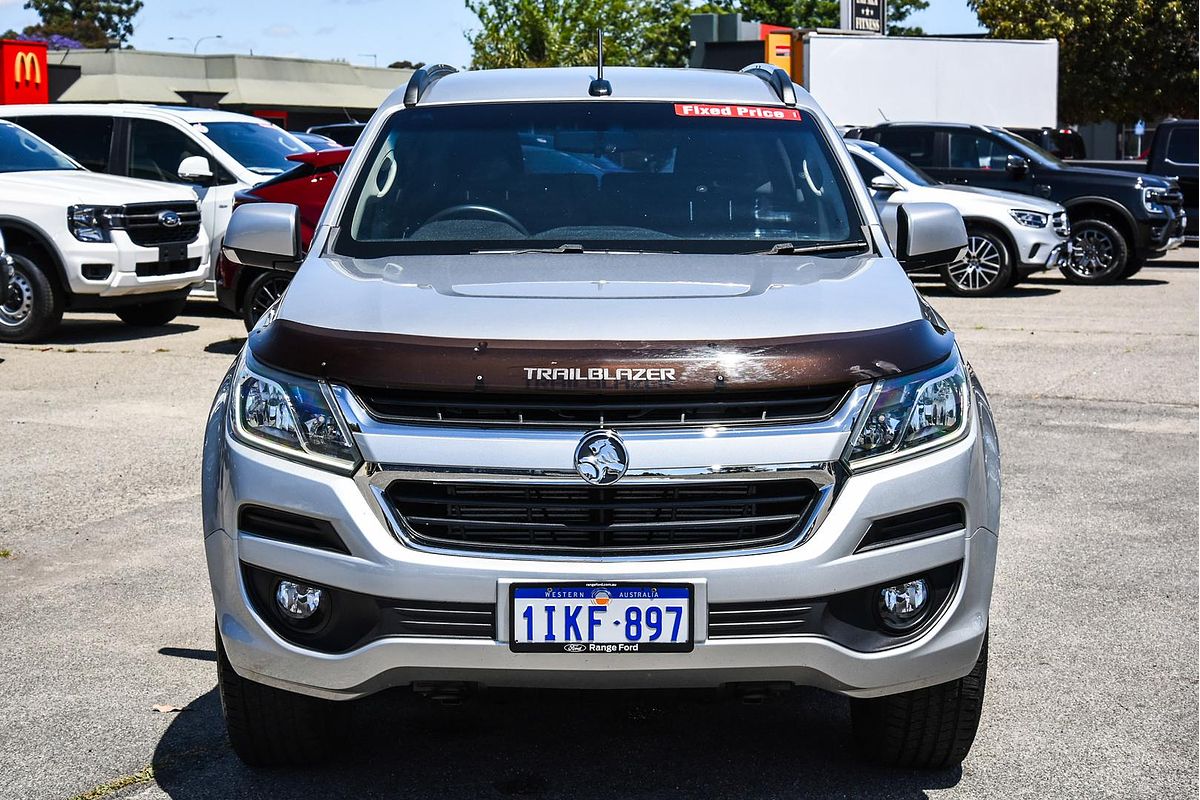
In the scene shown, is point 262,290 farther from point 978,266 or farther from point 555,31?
point 555,31

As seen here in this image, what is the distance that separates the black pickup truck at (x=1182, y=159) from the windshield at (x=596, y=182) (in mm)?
17468

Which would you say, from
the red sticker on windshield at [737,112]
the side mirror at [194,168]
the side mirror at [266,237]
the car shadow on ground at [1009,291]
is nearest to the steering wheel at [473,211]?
the side mirror at [266,237]

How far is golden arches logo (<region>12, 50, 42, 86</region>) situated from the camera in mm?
24250

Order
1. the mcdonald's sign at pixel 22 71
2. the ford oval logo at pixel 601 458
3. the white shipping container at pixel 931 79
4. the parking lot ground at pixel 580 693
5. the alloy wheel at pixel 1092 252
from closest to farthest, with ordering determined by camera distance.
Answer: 1. the ford oval logo at pixel 601 458
2. the parking lot ground at pixel 580 693
3. the alloy wheel at pixel 1092 252
4. the white shipping container at pixel 931 79
5. the mcdonald's sign at pixel 22 71

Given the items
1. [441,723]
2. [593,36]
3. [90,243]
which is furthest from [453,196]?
[593,36]

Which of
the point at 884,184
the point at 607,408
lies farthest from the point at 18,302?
the point at 607,408

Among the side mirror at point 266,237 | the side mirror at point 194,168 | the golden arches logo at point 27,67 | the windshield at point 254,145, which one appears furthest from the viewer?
the golden arches logo at point 27,67

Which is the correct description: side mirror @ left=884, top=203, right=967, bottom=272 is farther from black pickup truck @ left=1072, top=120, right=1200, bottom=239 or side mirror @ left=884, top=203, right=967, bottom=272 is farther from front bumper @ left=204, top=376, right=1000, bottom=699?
black pickup truck @ left=1072, top=120, right=1200, bottom=239

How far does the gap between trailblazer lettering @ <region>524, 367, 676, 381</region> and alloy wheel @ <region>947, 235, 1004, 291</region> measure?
13758mm

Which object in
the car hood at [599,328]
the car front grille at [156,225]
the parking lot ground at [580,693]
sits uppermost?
the car hood at [599,328]

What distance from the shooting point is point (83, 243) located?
12398 millimetres

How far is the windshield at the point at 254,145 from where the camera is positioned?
47.4ft

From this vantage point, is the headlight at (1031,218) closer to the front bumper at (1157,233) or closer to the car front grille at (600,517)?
the front bumper at (1157,233)

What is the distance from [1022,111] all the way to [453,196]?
22222 mm
